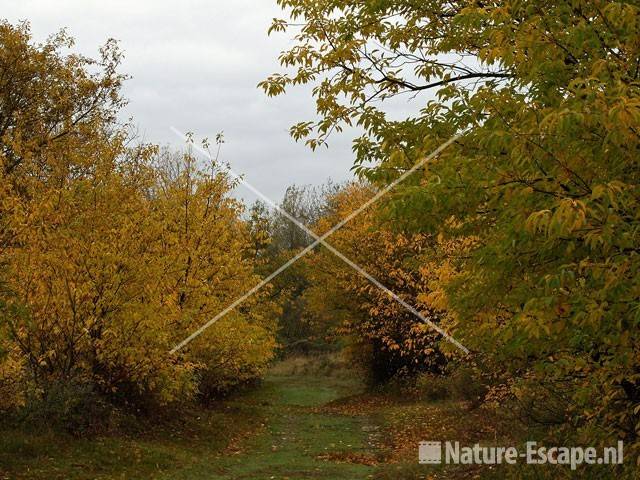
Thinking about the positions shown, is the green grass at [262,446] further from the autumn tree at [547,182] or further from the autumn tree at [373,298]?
the autumn tree at [547,182]

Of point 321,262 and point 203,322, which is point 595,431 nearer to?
point 203,322

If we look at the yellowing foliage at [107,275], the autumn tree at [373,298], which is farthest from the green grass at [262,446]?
the autumn tree at [373,298]

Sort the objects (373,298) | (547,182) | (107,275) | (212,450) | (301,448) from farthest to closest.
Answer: (373,298), (301,448), (212,450), (107,275), (547,182)

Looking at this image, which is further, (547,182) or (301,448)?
(301,448)

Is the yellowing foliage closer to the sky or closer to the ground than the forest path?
closer to the sky

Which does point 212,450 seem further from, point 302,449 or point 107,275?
point 107,275

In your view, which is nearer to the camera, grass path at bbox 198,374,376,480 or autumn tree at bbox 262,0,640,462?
autumn tree at bbox 262,0,640,462

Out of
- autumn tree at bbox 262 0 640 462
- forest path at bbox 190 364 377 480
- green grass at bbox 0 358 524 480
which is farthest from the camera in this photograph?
forest path at bbox 190 364 377 480

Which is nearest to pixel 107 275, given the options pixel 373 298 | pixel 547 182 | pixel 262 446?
pixel 262 446

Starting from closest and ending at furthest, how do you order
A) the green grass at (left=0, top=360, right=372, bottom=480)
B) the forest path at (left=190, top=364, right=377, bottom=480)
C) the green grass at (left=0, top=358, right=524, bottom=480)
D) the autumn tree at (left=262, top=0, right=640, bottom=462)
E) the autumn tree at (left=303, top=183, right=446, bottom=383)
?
the autumn tree at (left=262, top=0, right=640, bottom=462)
the green grass at (left=0, top=360, right=372, bottom=480)
the green grass at (left=0, top=358, right=524, bottom=480)
the forest path at (left=190, top=364, right=377, bottom=480)
the autumn tree at (left=303, top=183, right=446, bottom=383)

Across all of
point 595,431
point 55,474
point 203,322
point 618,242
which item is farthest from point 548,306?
point 203,322

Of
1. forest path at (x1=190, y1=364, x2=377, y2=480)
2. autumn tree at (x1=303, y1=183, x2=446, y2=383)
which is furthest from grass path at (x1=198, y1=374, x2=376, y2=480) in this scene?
autumn tree at (x1=303, y1=183, x2=446, y2=383)

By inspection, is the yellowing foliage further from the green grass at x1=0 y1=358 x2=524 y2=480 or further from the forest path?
the forest path

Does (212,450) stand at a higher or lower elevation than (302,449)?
higher
